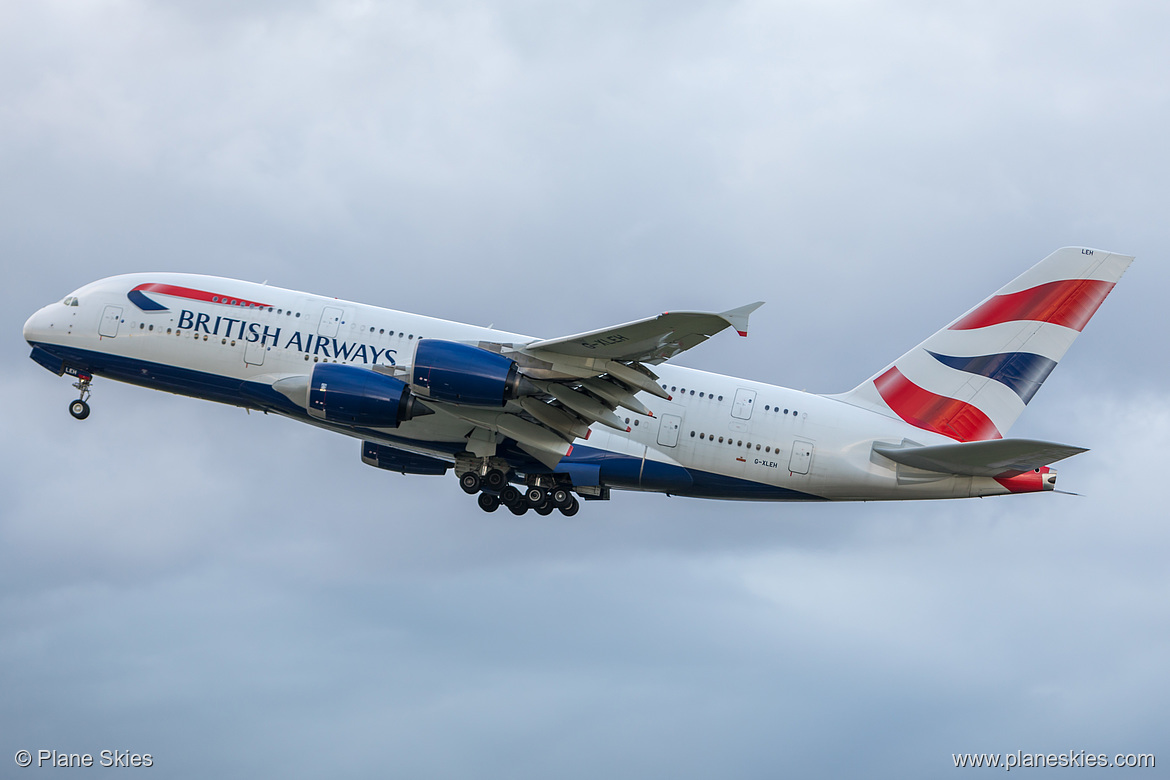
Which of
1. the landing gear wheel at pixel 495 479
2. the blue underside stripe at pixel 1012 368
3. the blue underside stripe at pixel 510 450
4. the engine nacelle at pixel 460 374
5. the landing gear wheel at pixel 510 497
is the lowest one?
the landing gear wheel at pixel 510 497

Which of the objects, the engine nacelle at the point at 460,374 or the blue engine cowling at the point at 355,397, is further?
the blue engine cowling at the point at 355,397

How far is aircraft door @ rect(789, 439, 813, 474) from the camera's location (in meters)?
30.6

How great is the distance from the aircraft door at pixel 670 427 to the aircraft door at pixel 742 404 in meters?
1.65

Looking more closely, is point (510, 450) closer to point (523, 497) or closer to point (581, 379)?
point (523, 497)

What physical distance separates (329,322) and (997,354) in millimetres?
20535

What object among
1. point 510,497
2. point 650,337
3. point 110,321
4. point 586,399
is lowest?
point 510,497

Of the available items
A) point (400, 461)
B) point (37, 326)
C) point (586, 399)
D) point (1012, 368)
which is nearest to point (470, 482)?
point (400, 461)

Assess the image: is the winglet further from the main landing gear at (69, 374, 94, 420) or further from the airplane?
the main landing gear at (69, 374, 94, 420)

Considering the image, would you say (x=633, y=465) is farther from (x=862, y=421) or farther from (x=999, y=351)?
(x=999, y=351)

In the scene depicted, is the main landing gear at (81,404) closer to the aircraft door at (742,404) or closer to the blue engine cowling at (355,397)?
the blue engine cowling at (355,397)

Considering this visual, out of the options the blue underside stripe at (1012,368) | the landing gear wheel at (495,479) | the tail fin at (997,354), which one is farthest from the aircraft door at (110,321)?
the blue underside stripe at (1012,368)

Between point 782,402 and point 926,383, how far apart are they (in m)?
5.01

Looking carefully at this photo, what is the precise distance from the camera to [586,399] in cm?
2870

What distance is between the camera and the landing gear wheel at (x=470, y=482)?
31.8 metres
